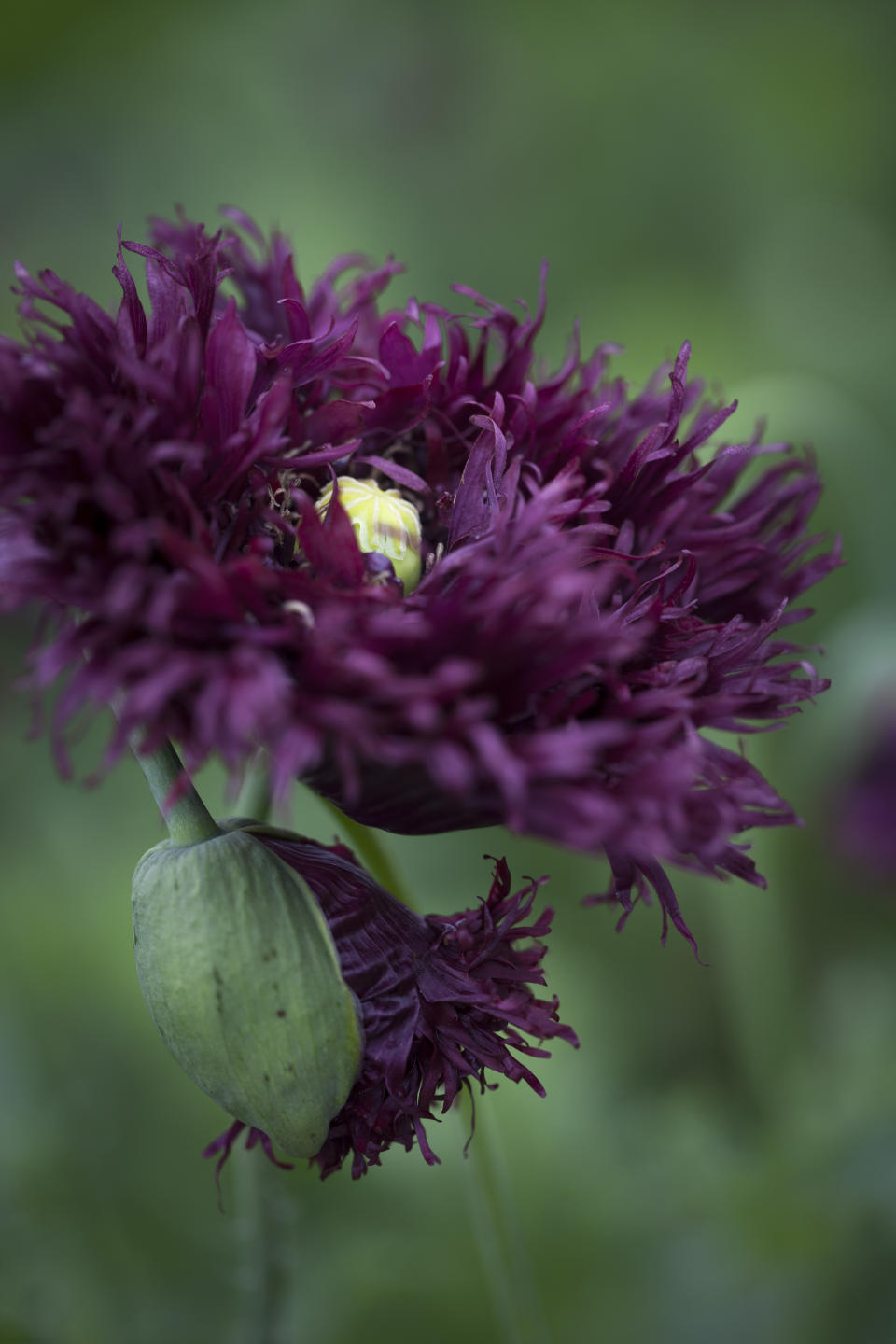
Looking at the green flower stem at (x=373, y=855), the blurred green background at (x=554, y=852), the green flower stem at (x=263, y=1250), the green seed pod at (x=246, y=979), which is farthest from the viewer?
the blurred green background at (x=554, y=852)

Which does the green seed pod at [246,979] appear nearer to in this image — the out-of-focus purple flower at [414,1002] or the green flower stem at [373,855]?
the out-of-focus purple flower at [414,1002]

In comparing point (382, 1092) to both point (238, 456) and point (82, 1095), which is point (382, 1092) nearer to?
point (238, 456)

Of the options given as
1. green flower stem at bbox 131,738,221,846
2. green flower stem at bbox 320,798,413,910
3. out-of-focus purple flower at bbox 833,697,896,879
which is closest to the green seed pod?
green flower stem at bbox 131,738,221,846

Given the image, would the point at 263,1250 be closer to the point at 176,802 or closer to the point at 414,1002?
the point at 414,1002

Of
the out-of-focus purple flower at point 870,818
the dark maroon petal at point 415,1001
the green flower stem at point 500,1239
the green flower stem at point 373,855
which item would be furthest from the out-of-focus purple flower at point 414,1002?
the out-of-focus purple flower at point 870,818

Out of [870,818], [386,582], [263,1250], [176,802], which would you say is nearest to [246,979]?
[176,802]

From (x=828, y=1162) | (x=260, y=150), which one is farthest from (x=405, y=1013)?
(x=260, y=150)

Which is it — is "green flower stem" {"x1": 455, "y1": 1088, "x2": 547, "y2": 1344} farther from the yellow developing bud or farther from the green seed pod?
the yellow developing bud
